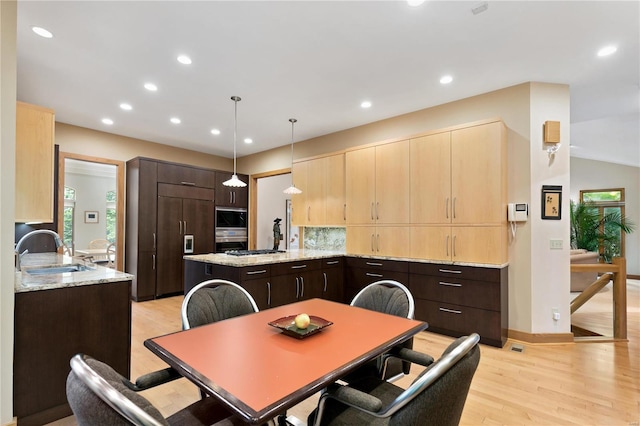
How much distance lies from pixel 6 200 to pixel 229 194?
14.8 feet

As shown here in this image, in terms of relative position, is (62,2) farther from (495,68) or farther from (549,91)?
(549,91)

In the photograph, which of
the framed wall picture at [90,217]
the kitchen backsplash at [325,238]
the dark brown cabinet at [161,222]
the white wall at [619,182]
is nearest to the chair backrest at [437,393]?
the kitchen backsplash at [325,238]

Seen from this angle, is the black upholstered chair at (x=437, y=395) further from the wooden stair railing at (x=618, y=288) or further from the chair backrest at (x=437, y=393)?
the wooden stair railing at (x=618, y=288)

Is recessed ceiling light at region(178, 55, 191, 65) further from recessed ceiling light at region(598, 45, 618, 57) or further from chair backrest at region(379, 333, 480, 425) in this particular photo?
recessed ceiling light at region(598, 45, 618, 57)

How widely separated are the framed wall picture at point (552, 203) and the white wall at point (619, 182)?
6.78m

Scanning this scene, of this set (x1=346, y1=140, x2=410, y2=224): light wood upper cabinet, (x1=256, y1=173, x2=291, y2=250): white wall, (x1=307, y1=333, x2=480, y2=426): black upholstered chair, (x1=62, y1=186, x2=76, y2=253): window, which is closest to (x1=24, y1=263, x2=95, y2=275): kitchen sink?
(x1=307, y1=333, x2=480, y2=426): black upholstered chair

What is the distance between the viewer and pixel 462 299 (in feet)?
11.0

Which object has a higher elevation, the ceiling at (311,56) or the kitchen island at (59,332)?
the ceiling at (311,56)

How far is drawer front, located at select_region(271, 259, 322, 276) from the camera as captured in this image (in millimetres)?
3549

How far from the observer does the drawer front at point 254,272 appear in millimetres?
3164

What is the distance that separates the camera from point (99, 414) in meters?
0.76

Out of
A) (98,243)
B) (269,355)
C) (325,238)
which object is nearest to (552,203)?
(325,238)

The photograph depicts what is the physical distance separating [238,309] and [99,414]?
1.33m

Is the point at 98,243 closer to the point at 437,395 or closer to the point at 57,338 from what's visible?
the point at 57,338
